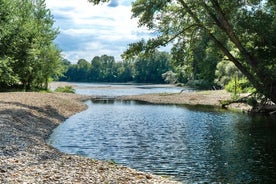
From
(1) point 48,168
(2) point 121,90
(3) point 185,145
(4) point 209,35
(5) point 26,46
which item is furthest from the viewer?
(2) point 121,90

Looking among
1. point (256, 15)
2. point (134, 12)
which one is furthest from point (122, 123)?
point (256, 15)

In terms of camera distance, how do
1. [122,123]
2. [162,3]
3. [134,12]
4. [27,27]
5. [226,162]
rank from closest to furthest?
[226,162]
[162,3]
[134,12]
[122,123]
[27,27]

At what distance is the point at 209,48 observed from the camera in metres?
34.7

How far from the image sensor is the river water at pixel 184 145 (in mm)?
19266

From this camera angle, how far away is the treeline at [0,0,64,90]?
139 feet

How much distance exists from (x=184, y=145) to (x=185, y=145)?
0.07 m

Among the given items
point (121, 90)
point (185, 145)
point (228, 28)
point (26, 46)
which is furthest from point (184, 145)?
point (121, 90)

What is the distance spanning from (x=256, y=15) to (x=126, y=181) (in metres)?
20.4

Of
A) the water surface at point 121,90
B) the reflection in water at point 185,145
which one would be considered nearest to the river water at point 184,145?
the reflection in water at point 185,145

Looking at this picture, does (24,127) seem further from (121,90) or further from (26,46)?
(121,90)

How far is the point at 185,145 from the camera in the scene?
2666cm

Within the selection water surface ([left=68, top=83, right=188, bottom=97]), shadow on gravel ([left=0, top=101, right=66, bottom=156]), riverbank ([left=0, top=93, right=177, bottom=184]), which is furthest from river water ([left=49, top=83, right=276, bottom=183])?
water surface ([left=68, top=83, right=188, bottom=97])

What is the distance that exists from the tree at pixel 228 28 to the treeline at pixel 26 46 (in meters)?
14.7

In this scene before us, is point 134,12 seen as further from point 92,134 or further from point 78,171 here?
point 78,171
